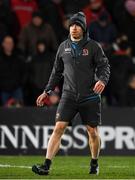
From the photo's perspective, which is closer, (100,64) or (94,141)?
(100,64)

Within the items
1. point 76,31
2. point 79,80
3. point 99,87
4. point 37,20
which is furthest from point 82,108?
point 37,20

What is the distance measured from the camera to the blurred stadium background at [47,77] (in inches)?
659

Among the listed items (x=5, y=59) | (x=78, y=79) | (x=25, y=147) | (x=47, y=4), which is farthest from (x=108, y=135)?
(x=78, y=79)

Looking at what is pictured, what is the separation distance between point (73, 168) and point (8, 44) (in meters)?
5.45

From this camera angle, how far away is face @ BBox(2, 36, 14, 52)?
17828 millimetres

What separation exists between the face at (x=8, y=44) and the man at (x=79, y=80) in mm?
6295

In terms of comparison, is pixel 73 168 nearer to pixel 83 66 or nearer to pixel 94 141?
pixel 94 141

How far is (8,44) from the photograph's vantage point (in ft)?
58.5

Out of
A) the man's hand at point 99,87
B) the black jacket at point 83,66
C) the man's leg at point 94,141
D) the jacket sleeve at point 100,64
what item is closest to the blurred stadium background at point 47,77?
the man's leg at point 94,141

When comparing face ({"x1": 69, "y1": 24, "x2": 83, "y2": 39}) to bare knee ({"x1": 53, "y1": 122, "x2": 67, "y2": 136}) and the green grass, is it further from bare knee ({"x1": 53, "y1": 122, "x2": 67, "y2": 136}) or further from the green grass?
the green grass

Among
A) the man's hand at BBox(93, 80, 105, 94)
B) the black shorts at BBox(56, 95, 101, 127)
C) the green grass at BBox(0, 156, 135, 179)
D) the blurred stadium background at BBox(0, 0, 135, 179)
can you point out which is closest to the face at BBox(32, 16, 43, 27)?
the blurred stadium background at BBox(0, 0, 135, 179)

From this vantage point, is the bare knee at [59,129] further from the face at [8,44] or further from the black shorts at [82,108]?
the face at [8,44]

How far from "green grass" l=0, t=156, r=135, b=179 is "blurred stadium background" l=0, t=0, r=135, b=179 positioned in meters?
0.02

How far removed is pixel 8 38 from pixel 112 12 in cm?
356
